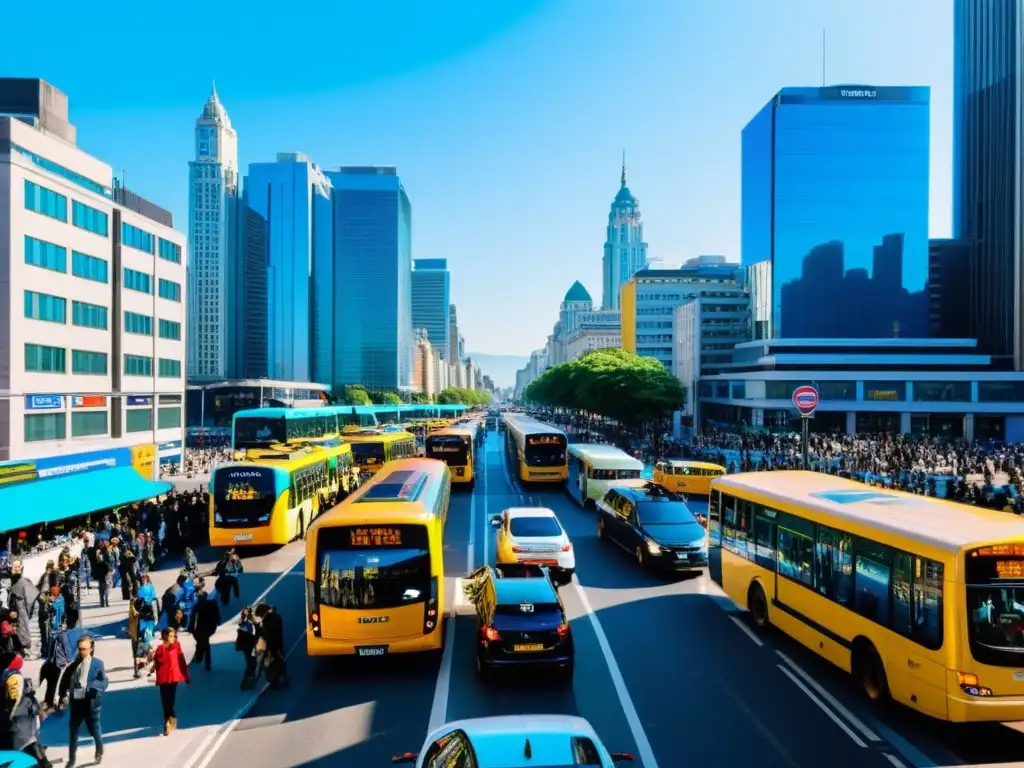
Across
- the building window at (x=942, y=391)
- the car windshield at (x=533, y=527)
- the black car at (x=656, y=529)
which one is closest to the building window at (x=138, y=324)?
the black car at (x=656, y=529)

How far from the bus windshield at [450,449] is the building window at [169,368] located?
65.7 feet

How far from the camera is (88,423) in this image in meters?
37.5

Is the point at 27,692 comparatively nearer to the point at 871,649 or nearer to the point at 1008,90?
the point at 871,649

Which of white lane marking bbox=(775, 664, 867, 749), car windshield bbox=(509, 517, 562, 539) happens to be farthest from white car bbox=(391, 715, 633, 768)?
car windshield bbox=(509, 517, 562, 539)

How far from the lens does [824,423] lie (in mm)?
86000

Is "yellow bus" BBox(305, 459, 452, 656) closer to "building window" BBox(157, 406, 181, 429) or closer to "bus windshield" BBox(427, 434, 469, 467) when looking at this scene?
"bus windshield" BBox(427, 434, 469, 467)

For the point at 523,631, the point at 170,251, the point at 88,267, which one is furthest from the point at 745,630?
the point at 170,251

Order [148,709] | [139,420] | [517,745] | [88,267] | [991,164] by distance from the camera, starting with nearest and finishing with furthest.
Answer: [517,745], [148,709], [88,267], [139,420], [991,164]

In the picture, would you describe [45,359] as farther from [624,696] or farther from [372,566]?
[624,696]

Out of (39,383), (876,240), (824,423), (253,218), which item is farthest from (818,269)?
A: (253,218)

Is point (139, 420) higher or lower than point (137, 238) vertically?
lower

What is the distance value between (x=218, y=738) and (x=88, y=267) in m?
34.6

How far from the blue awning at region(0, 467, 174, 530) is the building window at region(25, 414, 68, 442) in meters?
6.82

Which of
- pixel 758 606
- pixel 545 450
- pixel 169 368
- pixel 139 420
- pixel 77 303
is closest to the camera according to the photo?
pixel 758 606
